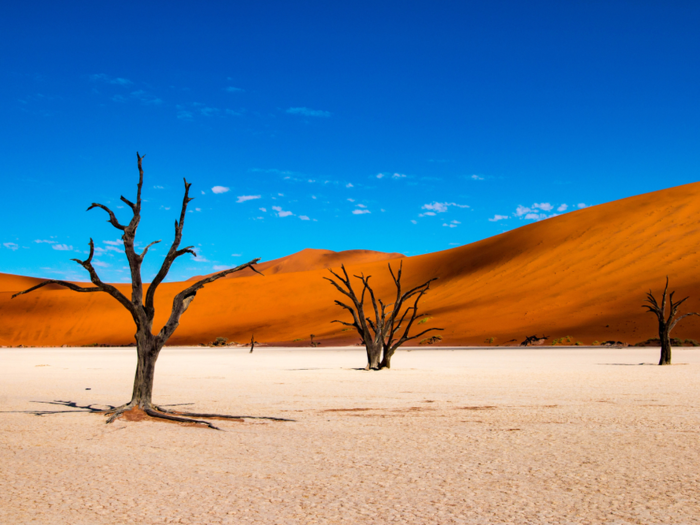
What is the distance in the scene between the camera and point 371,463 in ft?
18.9

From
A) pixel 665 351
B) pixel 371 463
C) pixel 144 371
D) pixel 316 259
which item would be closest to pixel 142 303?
pixel 144 371

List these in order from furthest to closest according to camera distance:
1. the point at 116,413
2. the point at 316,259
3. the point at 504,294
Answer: the point at 316,259
the point at 504,294
the point at 116,413

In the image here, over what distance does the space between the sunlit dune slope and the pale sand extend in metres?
33.7

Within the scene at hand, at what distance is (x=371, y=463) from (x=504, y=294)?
53606mm

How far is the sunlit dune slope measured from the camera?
4619 centimetres

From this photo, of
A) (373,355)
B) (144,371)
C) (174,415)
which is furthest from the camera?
(373,355)

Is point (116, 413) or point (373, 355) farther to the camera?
point (373, 355)

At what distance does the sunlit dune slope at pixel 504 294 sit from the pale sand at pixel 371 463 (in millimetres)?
33732

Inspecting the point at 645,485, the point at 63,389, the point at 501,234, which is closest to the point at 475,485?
the point at 645,485

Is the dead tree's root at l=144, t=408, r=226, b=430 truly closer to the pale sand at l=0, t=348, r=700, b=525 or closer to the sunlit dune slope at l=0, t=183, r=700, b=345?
the pale sand at l=0, t=348, r=700, b=525

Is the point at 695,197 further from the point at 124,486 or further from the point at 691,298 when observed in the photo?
the point at 124,486

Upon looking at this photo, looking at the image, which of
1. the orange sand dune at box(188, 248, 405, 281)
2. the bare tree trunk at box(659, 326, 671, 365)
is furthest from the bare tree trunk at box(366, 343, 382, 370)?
the orange sand dune at box(188, 248, 405, 281)

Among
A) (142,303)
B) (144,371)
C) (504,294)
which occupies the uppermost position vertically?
(504,294)

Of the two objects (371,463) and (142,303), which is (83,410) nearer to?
(142,303)
